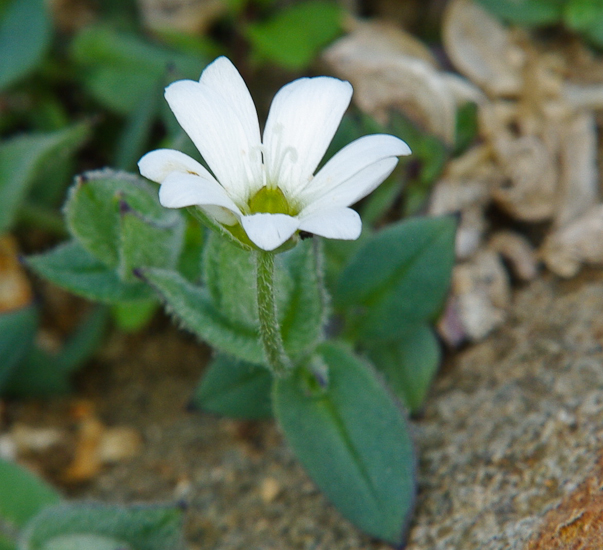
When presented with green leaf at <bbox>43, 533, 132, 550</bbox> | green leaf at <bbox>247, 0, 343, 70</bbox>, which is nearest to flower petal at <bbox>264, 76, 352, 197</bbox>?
green leaf at <bbox>43, 533, 132, 550</bbox>

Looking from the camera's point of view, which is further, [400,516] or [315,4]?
[315,4]

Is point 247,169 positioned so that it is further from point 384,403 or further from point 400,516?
point 400,516

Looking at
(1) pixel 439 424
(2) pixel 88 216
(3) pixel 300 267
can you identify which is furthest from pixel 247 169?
(1) pixel 439 424

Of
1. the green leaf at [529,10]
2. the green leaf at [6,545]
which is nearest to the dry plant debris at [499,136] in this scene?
the green leaf at [529,10]

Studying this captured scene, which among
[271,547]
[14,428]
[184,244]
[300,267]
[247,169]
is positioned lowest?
[14,428]

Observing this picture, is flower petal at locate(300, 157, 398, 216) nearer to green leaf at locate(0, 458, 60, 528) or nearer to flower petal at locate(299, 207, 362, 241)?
flower petal at locate(299, 207, 362, 241)

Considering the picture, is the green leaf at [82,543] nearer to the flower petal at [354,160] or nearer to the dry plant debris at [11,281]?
the flower petal at [354,160]
